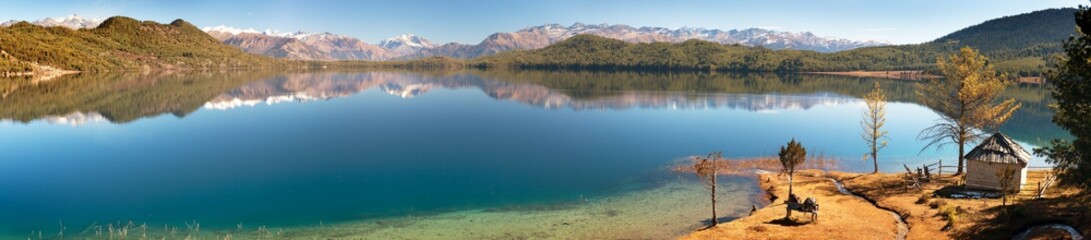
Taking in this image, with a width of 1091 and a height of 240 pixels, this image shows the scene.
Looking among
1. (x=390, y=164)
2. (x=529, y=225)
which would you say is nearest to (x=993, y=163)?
(x=529, y=225)

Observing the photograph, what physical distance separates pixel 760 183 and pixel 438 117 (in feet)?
232

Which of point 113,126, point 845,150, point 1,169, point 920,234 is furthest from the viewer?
point 113,126

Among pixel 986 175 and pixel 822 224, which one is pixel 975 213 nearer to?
pixel 822 224

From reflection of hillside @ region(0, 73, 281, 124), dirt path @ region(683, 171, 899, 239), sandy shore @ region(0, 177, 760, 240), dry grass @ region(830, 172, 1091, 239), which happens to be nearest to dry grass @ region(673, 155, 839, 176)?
sandy shore @ region(0, 177, 760, 240)

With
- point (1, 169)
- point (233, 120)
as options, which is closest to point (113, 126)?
point (233, 120)

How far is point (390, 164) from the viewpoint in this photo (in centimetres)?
6341

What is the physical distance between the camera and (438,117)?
116 meters

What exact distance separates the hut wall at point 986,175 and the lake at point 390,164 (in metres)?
16.1

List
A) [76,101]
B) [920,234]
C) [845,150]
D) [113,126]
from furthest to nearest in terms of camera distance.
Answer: [76,101], [113,126], [845,150], [920,234]

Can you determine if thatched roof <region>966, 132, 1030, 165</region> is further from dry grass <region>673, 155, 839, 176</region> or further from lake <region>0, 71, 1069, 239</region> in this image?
dry grass <region>673, 155, 839, 176</region>

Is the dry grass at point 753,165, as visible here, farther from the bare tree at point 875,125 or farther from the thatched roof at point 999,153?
the thatched roof at point 999,153

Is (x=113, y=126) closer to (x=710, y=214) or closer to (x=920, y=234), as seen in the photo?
(x=710, y=214)

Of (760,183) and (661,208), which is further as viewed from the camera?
(760,183)

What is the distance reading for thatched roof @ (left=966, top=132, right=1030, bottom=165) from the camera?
46419mm
